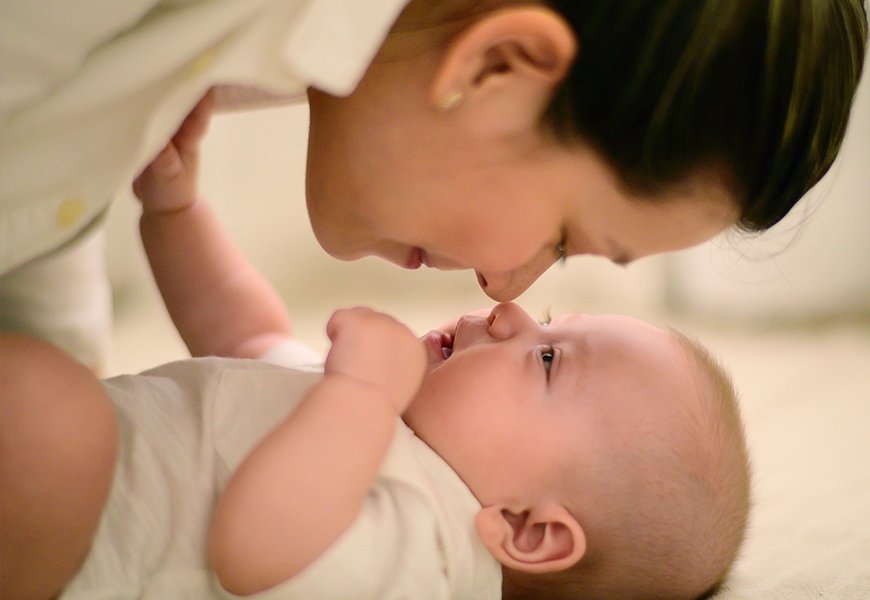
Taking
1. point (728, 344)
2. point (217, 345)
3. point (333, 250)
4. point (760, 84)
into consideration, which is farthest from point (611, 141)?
point (728, 344)

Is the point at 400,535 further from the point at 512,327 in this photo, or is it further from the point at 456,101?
the point at 456,101

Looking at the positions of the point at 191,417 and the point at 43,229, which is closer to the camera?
the point at 43,229

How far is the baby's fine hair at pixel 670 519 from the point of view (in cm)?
76

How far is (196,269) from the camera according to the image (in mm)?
1062

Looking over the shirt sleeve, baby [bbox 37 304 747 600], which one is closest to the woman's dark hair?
baby [bbox 37 304 747 600]

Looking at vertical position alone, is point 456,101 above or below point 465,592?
above

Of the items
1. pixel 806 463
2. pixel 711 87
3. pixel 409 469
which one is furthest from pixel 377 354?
pixel 806 463

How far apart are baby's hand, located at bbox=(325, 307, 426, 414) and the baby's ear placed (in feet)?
0.46

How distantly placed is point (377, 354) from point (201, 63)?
0.96 feet

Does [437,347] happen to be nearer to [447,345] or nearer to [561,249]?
[447,345]

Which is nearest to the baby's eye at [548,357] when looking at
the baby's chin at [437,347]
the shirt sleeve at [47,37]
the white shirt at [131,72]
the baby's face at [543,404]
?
the baby's face at [543,404]

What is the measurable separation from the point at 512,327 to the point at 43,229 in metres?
0.48

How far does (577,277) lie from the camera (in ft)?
6.48

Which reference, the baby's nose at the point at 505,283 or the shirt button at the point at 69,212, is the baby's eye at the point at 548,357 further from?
the shirt button at the point at 69,212
